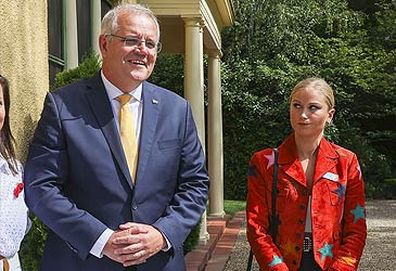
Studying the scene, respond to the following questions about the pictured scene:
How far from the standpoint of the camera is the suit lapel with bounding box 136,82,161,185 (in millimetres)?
3020

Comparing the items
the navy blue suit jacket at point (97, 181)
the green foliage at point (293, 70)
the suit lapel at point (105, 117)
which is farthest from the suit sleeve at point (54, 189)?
the green foliage at point (293, 70)

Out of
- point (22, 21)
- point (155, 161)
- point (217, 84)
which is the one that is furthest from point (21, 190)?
point (217, 84)

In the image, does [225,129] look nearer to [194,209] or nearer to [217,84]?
[217,84]

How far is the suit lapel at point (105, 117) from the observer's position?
2988mm

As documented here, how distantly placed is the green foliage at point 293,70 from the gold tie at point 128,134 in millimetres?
17373

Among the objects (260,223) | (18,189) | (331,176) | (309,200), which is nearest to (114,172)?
(18,189)

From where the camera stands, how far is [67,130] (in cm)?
299

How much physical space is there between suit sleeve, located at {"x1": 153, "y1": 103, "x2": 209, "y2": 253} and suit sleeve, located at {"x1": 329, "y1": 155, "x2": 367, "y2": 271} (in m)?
0.93

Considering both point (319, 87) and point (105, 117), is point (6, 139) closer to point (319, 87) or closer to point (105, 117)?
point (105, 117)

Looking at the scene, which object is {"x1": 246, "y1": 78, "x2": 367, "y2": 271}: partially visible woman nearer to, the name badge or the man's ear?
the name badge

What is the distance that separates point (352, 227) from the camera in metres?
3.78

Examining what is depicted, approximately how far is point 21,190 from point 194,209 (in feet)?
2.58

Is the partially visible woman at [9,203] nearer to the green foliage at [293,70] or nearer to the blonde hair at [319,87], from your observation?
the blonde hair at [319,87]

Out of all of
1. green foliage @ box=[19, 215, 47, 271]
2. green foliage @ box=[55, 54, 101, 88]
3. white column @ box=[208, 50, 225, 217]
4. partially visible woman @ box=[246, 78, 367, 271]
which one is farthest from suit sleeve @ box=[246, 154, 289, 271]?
white column @ box=[208, 50, 225, 217]
